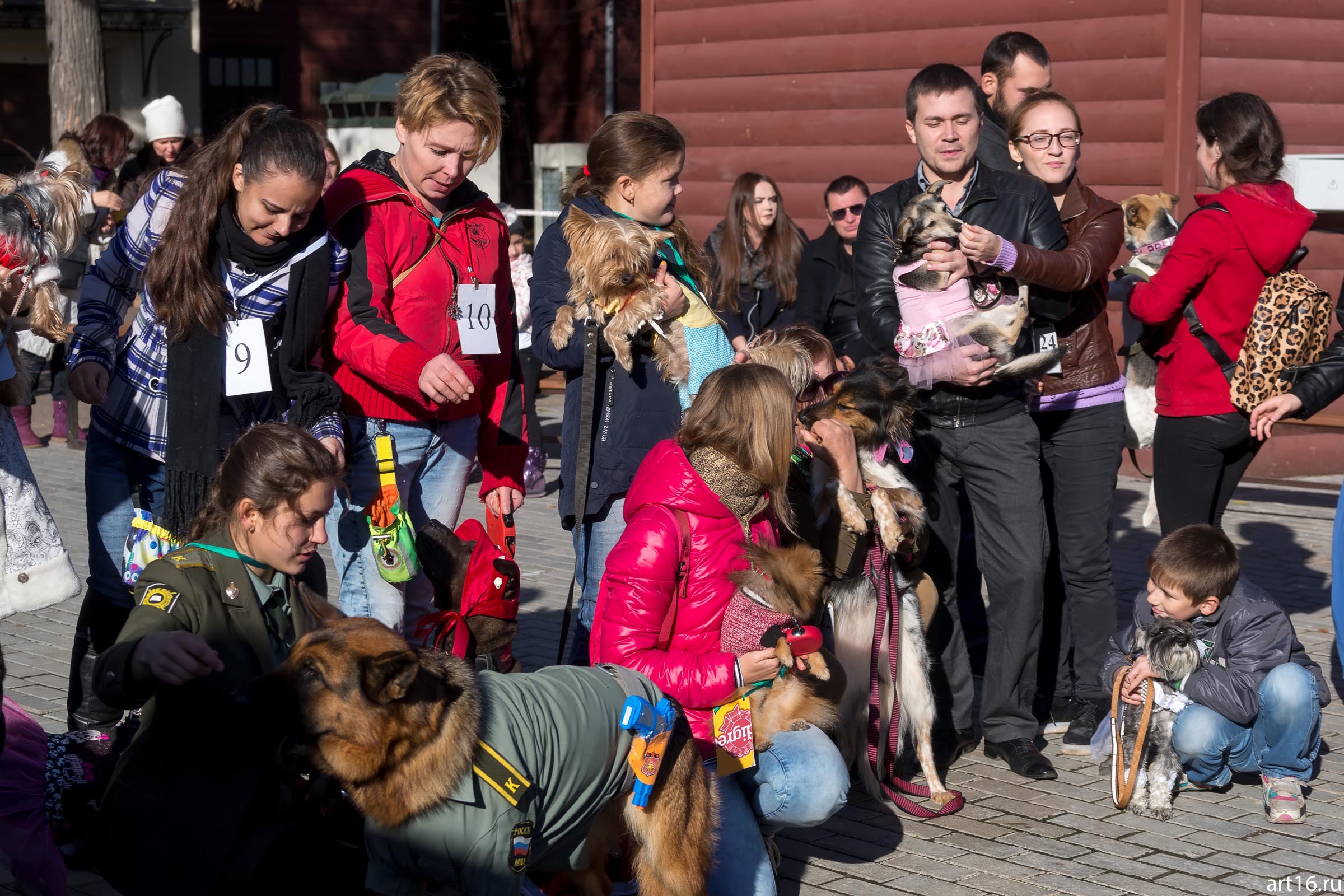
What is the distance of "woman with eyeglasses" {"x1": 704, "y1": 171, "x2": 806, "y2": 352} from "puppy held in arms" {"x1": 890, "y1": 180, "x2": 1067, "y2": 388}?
372cm

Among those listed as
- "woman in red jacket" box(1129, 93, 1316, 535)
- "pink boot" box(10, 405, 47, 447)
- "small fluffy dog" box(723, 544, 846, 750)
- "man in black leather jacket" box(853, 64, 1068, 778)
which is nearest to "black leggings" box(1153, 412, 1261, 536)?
"woman in red jacket" box(1129, 93, 1316, 535)

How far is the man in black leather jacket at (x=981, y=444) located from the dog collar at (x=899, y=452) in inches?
11.9

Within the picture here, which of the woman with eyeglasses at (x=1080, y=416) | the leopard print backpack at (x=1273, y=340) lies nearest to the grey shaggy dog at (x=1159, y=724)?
the woman with eyeglasses at (x=1080, y=416)

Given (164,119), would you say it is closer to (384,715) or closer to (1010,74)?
(1010,74)

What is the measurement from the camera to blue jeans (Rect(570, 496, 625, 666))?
4488 mm

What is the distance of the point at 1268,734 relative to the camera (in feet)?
15.6

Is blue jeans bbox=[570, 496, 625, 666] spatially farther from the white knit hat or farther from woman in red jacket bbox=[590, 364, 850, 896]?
the white knit hat

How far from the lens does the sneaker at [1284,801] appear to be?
15.1 ft

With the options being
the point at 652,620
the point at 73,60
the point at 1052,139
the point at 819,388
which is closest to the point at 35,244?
the point at 652,620

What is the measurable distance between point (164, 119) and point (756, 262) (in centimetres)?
522

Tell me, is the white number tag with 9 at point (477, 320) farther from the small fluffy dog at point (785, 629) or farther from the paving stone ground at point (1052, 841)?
the paving stone ground at point (1052, 841)

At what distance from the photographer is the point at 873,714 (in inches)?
180

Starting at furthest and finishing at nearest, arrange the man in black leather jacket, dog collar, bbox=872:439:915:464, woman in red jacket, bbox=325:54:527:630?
the man in black leather jacket → dog collar, bbox=872:439:915:464 → woman in red jacket, bbox=325:54:527:630

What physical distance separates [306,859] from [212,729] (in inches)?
15.1
